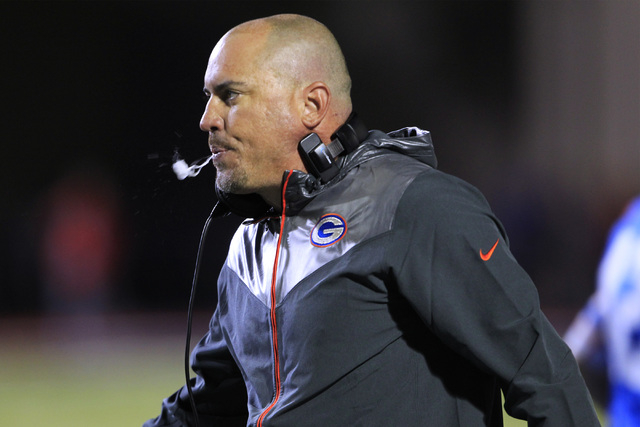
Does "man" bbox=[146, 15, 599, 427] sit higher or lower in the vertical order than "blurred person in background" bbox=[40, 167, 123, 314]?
higher

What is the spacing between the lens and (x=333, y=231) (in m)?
1.00

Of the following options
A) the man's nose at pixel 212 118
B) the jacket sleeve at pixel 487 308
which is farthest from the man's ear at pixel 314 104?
the jacket sleeve at pixel 487 308

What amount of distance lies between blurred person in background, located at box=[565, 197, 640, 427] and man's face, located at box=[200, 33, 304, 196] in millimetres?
2290

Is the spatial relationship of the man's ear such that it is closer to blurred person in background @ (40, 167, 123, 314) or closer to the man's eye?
the man's eye

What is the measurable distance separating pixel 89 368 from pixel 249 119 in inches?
132

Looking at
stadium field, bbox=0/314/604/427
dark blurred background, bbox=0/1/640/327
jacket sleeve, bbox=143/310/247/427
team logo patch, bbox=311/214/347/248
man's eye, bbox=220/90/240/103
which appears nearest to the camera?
team logo patch, bbox=311/214/347/248

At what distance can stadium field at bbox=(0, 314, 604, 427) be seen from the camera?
3.41 meters

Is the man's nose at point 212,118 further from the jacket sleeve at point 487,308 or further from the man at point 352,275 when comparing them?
the jacket sleeve at point 487,308

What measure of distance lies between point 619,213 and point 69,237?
10.5 ft

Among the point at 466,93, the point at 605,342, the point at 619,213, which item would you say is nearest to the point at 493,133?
the point at 466,93

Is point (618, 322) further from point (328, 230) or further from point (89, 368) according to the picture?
point (89, 368)

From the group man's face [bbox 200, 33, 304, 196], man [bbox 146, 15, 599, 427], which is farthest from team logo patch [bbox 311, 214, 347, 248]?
man's face [bbox 200, 33, 304, 196]

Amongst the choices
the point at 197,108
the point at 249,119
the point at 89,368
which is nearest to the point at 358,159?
the point at 249,119

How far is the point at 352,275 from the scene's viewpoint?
3.12 ft
